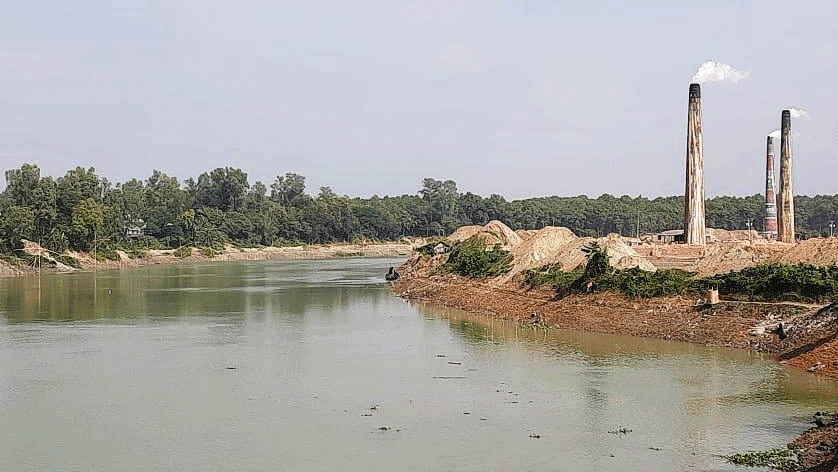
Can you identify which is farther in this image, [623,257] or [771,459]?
[623,257]

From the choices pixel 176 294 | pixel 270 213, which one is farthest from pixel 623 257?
pixel 270 213

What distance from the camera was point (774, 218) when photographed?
41562 millimetres

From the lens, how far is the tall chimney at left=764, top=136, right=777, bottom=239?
40.0 m

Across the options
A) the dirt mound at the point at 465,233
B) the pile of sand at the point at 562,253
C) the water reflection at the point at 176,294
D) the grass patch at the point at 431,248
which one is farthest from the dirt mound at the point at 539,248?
the grass patch at the point at 431,248

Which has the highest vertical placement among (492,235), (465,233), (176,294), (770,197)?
(770,197)

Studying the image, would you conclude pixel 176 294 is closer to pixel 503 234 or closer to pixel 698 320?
pixel 503 234

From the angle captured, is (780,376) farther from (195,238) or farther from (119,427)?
(195,238)

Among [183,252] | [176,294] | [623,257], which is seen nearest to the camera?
[623,257]

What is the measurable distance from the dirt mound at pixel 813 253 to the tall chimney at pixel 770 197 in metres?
16.6

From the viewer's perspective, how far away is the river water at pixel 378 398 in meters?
11.9

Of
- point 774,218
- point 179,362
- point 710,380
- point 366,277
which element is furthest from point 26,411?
point 366,277

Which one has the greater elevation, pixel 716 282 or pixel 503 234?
pixel 503 234

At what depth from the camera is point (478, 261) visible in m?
37.9

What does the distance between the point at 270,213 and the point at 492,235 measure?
53.6 m
